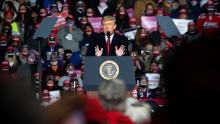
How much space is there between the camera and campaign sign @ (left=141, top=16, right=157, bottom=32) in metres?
14.2

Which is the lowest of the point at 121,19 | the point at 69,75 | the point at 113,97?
the point at 69,75

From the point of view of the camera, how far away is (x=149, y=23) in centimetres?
1430

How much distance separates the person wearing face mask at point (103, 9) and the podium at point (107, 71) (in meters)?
6.39

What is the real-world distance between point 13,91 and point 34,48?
12971mm

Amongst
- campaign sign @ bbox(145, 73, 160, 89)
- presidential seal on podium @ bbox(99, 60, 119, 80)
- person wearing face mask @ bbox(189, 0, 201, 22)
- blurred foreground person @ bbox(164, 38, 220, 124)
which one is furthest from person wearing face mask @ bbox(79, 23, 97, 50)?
blurred foreground person @ bbox(164, 38, 220, 124)

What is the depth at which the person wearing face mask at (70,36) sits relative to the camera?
14.1 metres

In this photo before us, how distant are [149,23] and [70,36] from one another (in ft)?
5.70

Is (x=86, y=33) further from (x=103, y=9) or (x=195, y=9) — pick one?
(x=195, y=9)

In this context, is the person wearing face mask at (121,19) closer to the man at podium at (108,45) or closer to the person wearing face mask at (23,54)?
the person wearing face mask at (23,54)

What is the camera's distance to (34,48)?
14.3 metres

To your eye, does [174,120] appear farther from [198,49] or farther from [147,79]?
[147,79]

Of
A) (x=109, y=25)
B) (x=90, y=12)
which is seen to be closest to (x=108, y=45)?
(x=109, y=25)

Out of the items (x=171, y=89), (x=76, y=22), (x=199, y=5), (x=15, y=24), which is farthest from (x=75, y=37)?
(x=171, y=89)

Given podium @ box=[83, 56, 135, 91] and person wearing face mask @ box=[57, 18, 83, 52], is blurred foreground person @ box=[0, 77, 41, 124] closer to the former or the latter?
podium @ box=[83, 56, 135, 91]
